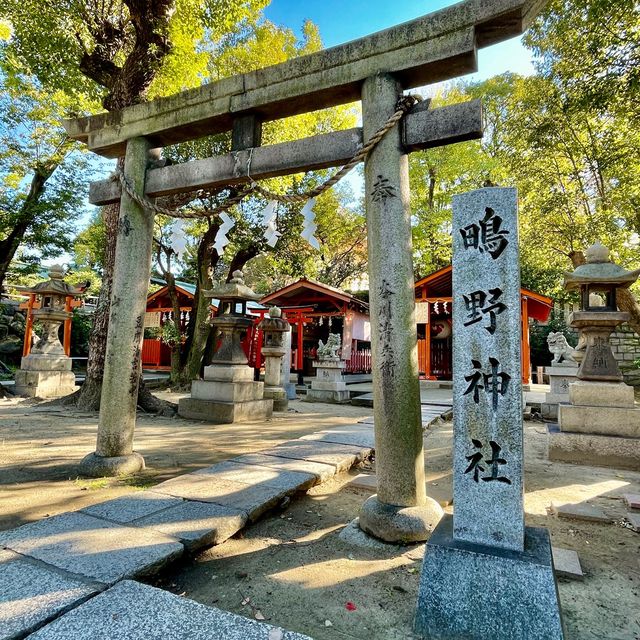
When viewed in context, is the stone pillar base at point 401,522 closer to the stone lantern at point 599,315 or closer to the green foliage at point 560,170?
the stone lantern at point 599,315

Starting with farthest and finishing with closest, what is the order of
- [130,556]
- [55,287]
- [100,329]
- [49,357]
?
[55,287]
[49,357]
[100,329]
[130,556]

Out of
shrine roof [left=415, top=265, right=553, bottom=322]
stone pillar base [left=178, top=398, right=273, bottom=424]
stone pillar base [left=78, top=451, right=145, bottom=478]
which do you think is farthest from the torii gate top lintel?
shrine roof [left=415, top=265, right=553, bottom=322]

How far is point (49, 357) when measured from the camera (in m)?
11.9

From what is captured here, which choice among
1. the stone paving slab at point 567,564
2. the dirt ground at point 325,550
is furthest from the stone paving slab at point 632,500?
the stone paving slab at point 567,564

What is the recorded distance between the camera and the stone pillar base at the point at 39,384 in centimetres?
1116

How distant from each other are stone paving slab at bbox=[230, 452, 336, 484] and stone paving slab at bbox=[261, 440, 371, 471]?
0.41ft

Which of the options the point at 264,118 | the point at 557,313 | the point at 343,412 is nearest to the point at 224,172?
the point at 264,118

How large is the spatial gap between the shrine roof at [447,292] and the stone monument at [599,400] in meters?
8.76

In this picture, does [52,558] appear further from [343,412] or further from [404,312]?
[343,412]

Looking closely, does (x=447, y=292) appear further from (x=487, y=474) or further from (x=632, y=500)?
(x=487, y=474)

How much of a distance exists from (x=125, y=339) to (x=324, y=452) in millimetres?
2812

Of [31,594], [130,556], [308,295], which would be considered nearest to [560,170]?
[308,295]

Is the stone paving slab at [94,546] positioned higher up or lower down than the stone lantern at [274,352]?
lower down

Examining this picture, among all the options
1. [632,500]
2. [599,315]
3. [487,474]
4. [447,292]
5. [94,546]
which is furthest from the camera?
[447,292]
